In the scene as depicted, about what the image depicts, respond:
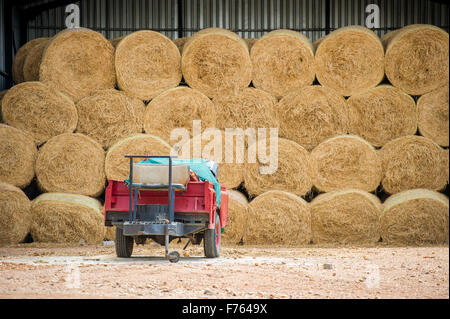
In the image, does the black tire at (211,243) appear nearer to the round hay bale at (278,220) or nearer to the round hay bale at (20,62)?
the round hay bale at (278,220)

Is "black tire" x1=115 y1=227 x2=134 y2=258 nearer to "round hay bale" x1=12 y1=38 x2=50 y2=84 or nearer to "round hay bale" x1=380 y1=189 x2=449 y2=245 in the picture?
"round hay bale" x1=380 y1=189 x2=449 y2=245

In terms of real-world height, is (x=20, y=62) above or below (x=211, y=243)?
above

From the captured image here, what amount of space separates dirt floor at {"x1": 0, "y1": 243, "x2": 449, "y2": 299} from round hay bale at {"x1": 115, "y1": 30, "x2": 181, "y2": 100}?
2.75 m

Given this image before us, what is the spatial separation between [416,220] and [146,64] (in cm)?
485

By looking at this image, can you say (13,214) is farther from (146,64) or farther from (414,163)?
(414,163)

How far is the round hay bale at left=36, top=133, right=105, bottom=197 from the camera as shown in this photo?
10234 mm

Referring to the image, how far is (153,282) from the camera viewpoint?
5973 millimetres

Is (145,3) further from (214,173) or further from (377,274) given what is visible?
(377,274)

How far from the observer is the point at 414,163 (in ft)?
33.8

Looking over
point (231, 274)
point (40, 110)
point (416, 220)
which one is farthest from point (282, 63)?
point (231, 274)

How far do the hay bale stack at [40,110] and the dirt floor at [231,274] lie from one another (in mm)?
2042

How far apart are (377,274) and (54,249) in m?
5.07

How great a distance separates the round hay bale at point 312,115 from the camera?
10.4 metres

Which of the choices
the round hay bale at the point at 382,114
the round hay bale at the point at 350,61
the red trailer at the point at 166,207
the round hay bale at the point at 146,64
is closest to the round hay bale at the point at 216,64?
the round hay bale at the point at 146,64
